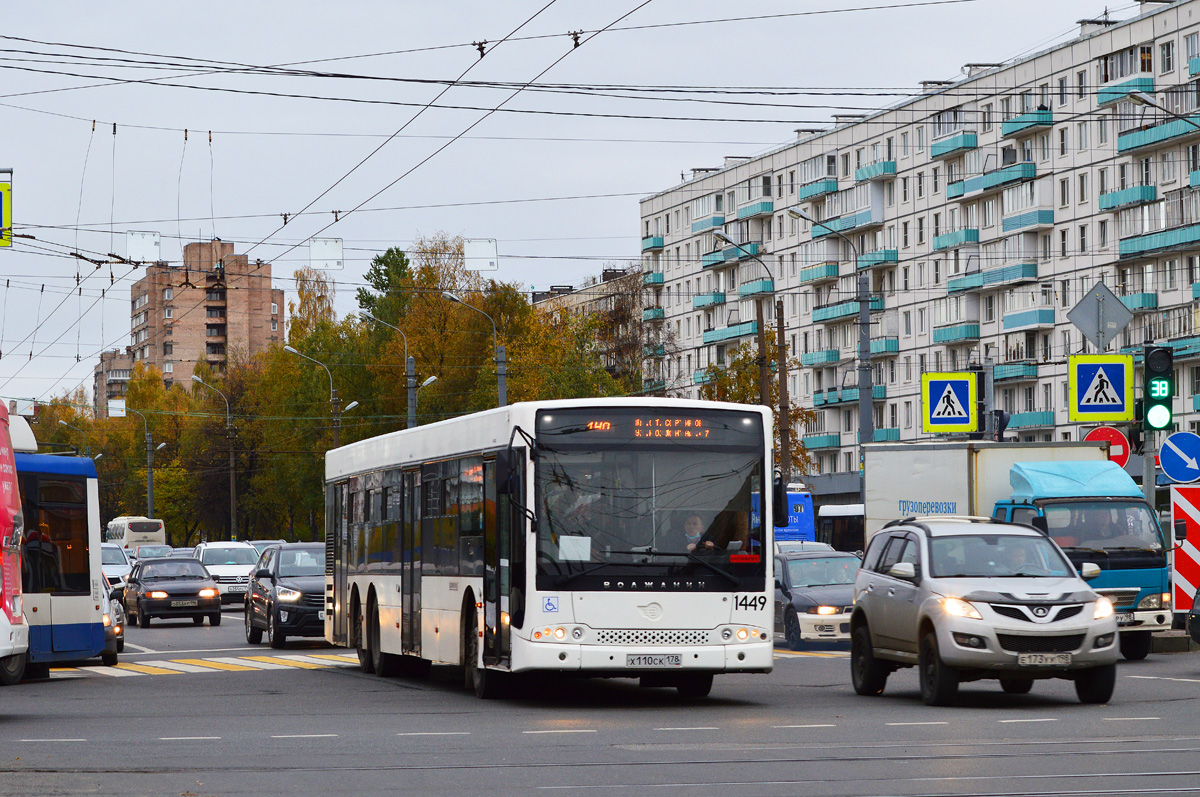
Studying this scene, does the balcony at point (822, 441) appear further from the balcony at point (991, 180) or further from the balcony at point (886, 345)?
the balcony at point (991, 180)

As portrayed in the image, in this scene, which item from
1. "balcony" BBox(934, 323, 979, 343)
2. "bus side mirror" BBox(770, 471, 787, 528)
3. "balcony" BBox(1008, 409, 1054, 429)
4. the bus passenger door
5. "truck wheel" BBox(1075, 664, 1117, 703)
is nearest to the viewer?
"truck wheel" BBox(1075, 664, 1117, 703)

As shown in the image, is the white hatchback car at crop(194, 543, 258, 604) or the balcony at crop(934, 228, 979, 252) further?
the balcony at crop(934, 228, 979, 252)

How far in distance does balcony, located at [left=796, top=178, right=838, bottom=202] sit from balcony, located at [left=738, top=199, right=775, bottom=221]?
3.82 m

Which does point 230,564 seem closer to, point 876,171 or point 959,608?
point 959,608

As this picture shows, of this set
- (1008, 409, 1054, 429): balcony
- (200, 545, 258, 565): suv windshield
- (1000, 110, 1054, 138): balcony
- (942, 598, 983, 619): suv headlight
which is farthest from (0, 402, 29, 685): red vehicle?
(1008, 409, 1054, 429): balcony

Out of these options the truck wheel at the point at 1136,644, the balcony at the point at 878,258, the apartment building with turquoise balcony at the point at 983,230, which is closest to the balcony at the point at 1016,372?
the apartment building with turquoise balcony at the point at 983,230

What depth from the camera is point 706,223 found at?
117 m

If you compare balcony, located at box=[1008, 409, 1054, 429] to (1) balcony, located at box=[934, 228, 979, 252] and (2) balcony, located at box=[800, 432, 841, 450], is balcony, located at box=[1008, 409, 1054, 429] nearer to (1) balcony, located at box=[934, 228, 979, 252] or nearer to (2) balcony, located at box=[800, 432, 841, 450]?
(1) balcony, located at box=[934, 228, 979, 252]

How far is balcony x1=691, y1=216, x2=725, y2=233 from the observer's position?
116m

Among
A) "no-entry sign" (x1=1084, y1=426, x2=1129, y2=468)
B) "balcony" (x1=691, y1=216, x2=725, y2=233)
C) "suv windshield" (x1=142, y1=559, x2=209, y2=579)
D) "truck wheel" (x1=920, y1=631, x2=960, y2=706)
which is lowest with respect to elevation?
"truck wheel" (x1=920, y1=631, x2=960, y2=706)

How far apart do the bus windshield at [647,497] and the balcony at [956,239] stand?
75575 millimetres

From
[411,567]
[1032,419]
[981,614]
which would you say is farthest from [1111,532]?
[1032,419]

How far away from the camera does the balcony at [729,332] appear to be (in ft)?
365

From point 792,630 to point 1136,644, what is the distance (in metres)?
5.54
